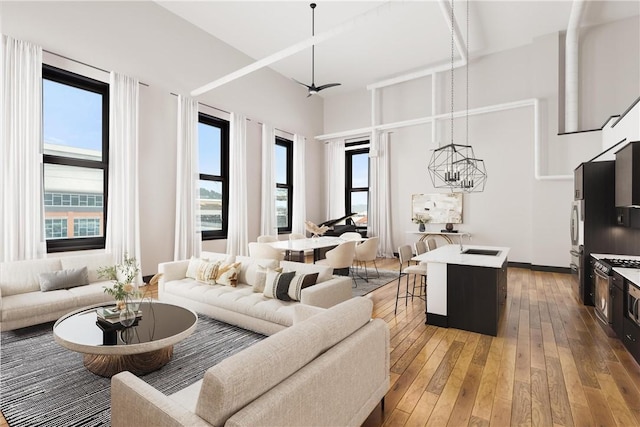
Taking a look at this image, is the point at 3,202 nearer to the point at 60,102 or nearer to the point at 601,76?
the point at 60,102

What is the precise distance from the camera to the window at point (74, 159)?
457 centimetres

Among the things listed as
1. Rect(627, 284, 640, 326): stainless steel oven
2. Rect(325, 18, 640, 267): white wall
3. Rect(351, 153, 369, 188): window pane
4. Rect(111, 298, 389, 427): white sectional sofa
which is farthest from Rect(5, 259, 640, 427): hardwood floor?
Rect(351, 153, 369, 188): window pane

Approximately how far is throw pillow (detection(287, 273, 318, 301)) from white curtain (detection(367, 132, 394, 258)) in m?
5.57

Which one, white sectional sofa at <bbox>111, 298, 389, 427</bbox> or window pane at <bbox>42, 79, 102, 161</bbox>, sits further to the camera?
window pane at <bbox>42, 79, 102, 161</bbox>

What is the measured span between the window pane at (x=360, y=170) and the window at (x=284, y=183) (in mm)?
1940

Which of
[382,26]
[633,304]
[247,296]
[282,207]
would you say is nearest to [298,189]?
[282,207]

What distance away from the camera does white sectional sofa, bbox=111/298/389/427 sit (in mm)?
1162

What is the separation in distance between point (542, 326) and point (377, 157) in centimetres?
584

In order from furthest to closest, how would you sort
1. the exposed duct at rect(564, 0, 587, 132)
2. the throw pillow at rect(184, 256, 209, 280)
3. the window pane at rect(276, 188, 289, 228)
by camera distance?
the window pane at rect(276, 188, 289, 228), the exposed duct at rect(564, 0, 587, 132), the throw pillow at rect(184, 256, 209, 280)

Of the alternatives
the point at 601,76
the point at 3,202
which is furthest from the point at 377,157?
the point at 3,202

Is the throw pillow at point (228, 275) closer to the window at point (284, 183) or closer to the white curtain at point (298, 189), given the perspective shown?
the window at point (284, 183)

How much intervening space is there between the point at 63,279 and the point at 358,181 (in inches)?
287

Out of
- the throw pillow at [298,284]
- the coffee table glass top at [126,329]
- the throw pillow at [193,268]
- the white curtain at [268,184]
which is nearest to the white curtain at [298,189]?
the white curtain at [268,184]

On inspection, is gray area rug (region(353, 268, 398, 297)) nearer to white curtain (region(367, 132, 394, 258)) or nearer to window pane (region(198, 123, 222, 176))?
white curtain (region(367, 132, 394, 258))
